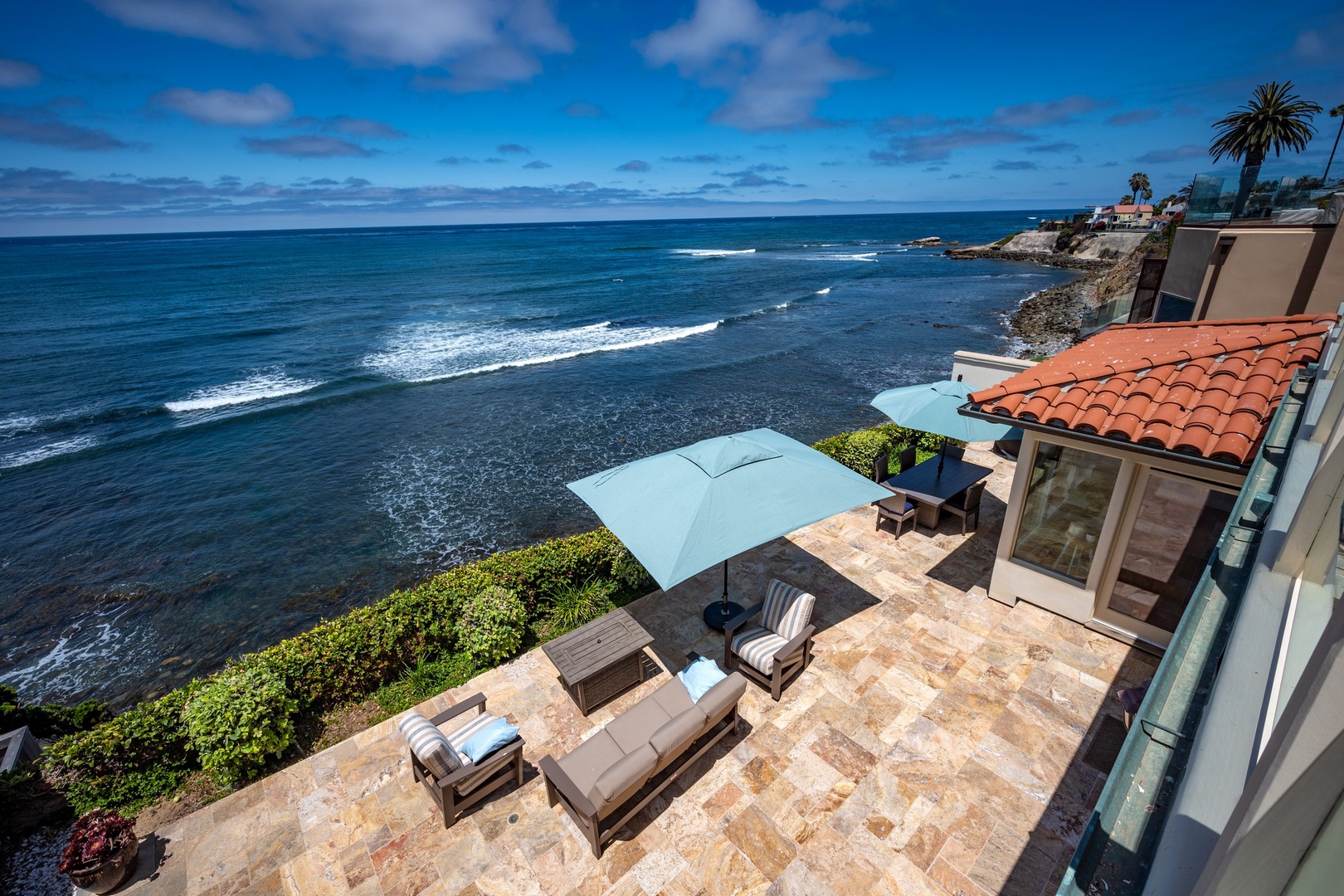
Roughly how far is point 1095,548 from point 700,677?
582 cm

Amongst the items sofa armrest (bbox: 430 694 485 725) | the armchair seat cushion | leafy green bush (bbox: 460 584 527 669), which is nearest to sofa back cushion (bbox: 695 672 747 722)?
the armchair seat cushion

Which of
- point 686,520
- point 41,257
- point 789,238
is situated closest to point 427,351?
point 686,520

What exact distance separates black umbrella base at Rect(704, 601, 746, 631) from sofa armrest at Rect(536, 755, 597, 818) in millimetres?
3377

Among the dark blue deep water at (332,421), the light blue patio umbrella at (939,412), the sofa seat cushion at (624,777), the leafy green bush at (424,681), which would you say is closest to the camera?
the sofa seat cushion at (624,777)

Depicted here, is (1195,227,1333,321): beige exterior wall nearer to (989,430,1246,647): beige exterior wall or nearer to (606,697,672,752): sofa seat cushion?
(989,430,1246,647): beige exterior wall

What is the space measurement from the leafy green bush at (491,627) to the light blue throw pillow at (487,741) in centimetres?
194

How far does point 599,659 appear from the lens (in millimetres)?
7039

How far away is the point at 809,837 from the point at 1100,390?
21.5 ft

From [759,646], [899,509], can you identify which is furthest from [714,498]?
[899,509]

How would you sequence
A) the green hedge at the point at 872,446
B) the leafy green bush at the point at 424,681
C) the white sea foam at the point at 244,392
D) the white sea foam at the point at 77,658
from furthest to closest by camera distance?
the white sea foam at the point at 244,392 → the green hedge at the point at 872,446 → the white sea foam at the point at 77,658 → the leafy green bush at the point at 424,681

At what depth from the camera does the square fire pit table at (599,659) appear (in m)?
6.95

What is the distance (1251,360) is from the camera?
286 inches

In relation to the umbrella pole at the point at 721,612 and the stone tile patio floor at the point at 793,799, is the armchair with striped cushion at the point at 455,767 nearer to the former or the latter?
the stone tile patio floor at the point at 793,799

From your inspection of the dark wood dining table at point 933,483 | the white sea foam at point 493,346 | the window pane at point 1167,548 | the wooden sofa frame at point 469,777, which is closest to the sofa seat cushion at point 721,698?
the wooden sofa frame at point 469,777
